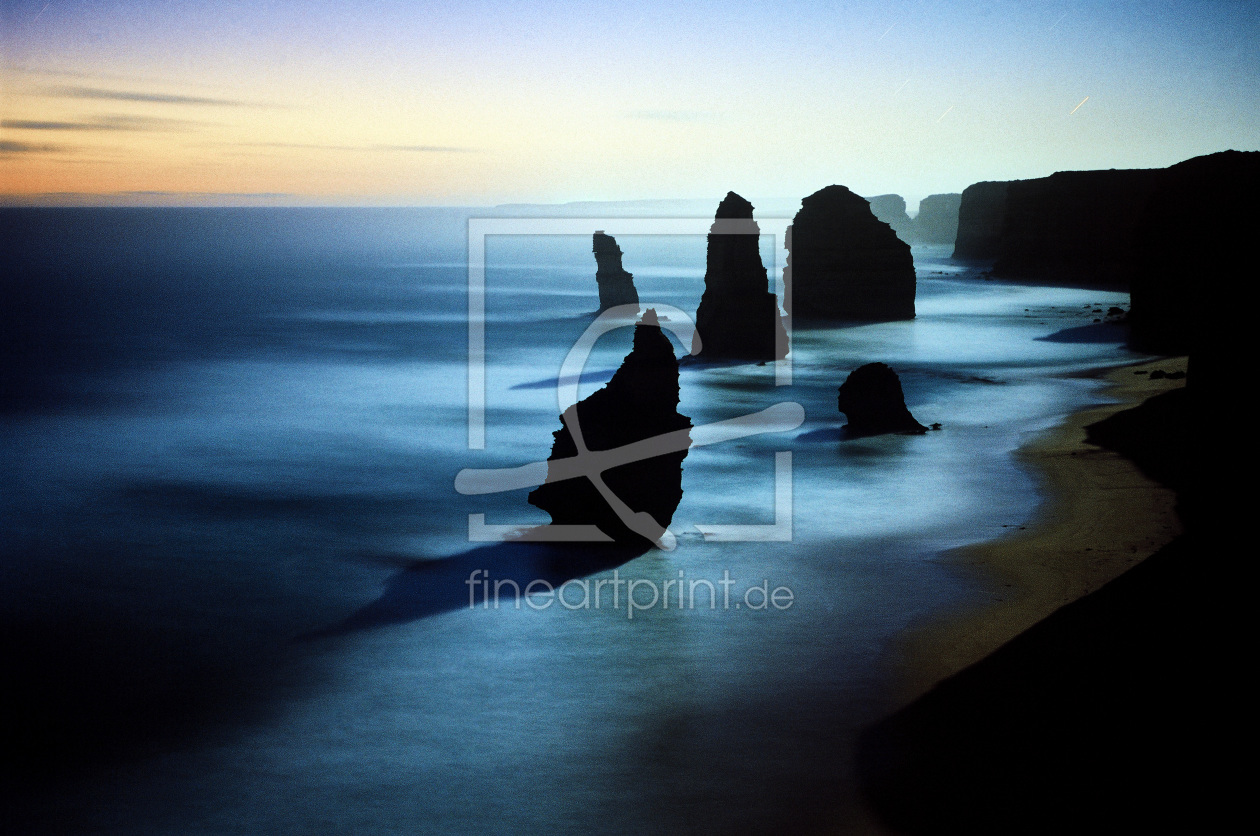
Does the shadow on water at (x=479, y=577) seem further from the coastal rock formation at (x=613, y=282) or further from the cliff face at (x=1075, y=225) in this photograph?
the cliff face at (x=1075, y=225)

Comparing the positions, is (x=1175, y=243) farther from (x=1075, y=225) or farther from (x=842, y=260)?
(x=1075, y=225)

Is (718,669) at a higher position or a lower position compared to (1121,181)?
lower

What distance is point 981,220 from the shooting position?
5768 inches

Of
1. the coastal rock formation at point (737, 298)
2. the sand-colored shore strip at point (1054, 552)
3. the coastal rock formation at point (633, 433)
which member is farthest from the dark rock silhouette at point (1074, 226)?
the coastal rock formation at point (633, 433)

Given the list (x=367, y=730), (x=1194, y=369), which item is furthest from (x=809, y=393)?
(x=367, y=730)

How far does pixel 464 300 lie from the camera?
10250 centimetres

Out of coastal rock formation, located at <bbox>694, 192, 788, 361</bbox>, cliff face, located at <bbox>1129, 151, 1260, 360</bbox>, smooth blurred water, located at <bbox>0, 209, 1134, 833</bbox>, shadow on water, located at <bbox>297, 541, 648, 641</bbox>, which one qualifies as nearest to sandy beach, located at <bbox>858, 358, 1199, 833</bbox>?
smooth blurred water, located at <bbox>0, 209, 1134, 833</bbox>

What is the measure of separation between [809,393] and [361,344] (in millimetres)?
34913

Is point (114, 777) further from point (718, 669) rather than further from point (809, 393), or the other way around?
point (809, 393)

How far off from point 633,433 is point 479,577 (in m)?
4.07

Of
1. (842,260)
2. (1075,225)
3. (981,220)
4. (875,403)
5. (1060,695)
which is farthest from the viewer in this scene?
(981,220)

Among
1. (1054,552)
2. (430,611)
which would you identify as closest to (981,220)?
(1054,552)

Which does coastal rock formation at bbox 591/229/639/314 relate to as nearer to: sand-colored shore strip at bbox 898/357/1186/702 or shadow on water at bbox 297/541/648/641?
sand-colored shore strip at bbox 898/357/1186/702

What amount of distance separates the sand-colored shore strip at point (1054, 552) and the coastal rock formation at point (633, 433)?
5.75m
